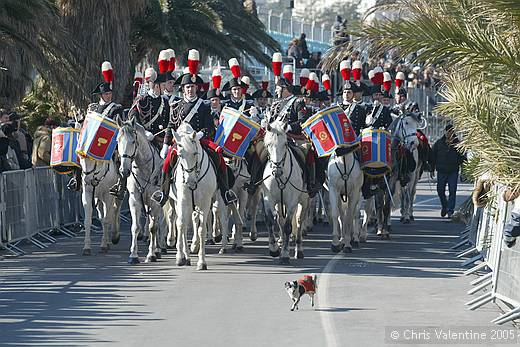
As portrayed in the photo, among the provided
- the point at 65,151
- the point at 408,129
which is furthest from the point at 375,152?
the point at 65,151

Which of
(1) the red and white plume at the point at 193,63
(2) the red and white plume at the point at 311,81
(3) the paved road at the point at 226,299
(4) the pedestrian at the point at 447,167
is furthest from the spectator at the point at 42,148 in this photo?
(4) the pedestrian at the point at 447,167

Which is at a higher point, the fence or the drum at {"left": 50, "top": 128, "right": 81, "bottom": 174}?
the drum at {"left": 50, "top": 128, "right": 81, "bottom": 174}

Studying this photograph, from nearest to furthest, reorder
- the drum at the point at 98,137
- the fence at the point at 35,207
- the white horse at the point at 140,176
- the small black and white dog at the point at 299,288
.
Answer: the small black and white dog at the point at 299,288, the white horse at the point at 140,176, the drum at the point at 98,137, the fence at the point at 35,207

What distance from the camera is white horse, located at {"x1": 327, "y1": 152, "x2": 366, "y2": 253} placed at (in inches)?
813

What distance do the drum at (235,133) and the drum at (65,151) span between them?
8.40ft

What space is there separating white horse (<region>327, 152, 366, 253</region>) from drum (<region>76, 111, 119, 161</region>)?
11.6 feet

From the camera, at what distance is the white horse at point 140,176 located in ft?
61.4

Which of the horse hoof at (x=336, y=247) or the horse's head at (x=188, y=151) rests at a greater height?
the horse's head at (x=188, y=151)

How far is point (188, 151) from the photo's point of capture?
17984 millimetres

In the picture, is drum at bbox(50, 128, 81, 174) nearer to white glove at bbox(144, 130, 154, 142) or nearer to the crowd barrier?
white glove at bbox(144, 130, 154, 142)

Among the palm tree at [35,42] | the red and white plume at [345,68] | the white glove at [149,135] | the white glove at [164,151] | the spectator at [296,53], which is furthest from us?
the spectator at [296,53]

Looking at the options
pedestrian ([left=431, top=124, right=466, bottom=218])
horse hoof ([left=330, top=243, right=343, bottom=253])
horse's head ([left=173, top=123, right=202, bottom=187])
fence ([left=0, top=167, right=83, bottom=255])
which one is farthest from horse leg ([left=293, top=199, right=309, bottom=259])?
pedestrian ([left=431, top=124, right=466, bottom=218])

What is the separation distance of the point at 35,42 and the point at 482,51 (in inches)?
431

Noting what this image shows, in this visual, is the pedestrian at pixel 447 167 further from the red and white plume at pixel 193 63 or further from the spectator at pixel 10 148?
the spectator at pixel 10 148
